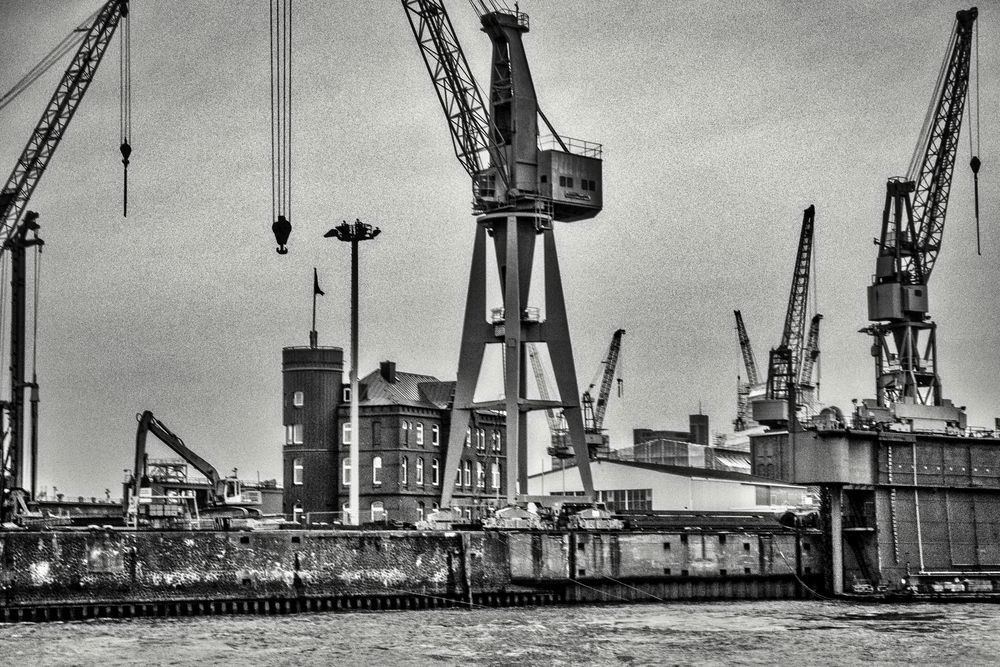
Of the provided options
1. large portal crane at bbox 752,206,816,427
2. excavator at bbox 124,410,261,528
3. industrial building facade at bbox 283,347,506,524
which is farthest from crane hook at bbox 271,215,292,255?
large portal crane at bbox 752,206,816,427

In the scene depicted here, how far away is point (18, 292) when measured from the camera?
10025 centimetres

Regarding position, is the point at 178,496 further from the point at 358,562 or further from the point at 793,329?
the point at 793,329

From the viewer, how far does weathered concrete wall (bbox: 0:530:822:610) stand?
67938 mm

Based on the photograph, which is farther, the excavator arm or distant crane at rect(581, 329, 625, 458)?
distant crane at rect(581, 329, 625, 458)

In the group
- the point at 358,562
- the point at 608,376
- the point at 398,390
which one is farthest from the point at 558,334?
the point at 608,376

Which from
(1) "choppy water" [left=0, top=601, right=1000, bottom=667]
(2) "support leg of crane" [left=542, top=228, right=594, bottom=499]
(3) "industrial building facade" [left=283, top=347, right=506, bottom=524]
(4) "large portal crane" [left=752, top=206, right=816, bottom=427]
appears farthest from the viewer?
(4) "large portal crane" [left=752, top=206, right=816, bottom=427]

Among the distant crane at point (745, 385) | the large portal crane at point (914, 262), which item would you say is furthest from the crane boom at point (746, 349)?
the large portal crane at point (914, 262)

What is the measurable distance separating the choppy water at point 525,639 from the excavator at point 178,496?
32.6ft

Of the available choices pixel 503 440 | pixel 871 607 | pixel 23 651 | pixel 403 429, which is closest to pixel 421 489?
pixel 403 429

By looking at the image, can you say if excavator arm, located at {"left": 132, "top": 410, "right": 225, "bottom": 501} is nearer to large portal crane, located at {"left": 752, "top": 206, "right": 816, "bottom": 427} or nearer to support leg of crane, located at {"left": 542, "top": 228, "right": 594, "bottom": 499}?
support leg of crane, located at {"left": 542, "top": 228, "right": 594, "bottom": 499}

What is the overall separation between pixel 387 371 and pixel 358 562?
34.3 m

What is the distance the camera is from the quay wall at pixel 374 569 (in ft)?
223

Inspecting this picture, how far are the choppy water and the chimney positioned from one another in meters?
34.6

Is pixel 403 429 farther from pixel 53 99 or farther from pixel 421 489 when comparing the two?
pixel 53 99
